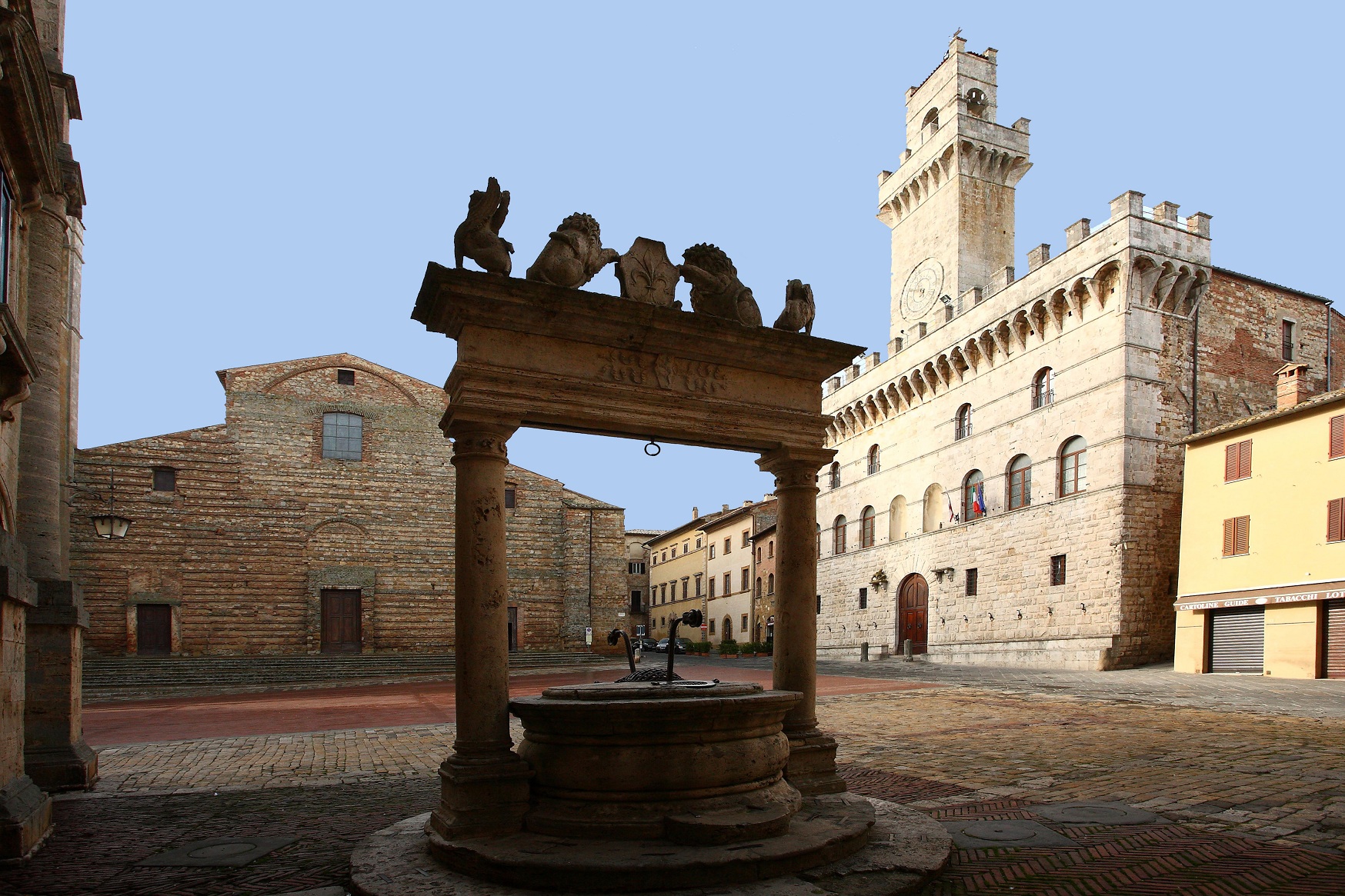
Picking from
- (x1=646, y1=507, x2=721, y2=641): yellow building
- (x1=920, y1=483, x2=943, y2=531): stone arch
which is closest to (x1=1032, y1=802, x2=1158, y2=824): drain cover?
(x1=920, y1=483, x2=943, y2=531): stone arch

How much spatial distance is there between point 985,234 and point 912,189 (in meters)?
4.48

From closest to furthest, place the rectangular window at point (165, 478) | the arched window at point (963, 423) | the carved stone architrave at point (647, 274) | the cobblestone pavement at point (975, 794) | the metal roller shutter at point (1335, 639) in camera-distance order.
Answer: the cobblestone pavement at point (975, 794), the carved stone architrave at point (647, 274), the metal roller shutter at point (1335, 639), the rectangular window at point (165, 478), the arched window at point (963, 423)

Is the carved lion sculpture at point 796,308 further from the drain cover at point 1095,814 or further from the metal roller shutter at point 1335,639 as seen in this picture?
the metal roller shutter at point 1335,639

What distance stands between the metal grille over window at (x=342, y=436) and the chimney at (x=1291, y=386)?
29570mm

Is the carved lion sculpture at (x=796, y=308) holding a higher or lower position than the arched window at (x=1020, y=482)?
higher

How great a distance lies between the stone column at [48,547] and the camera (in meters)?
8.40

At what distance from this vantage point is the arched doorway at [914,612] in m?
33.3

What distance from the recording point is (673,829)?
17.0 feet

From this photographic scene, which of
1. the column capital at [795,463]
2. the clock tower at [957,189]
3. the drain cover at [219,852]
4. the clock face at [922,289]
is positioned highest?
the clock tower at [957,189]

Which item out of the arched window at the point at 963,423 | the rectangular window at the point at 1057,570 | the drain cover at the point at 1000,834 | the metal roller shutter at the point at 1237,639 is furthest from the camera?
the arched window at the point at 963,423

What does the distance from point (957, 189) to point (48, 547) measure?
3345 cm

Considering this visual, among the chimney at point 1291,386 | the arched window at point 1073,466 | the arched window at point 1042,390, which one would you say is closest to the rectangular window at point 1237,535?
the chimney at point 1291,386

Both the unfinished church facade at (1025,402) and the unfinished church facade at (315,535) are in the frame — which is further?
the unfinished church facade at (315,535)

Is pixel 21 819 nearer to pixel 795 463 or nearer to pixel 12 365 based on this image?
pixel 12 365
